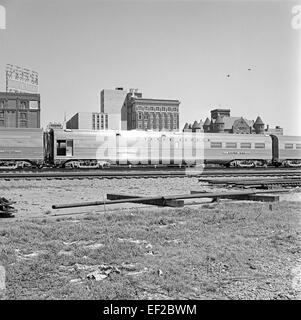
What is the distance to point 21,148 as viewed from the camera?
2405cm

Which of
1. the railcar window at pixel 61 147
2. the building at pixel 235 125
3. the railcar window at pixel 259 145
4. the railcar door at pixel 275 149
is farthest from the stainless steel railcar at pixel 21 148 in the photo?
the building at pixel 235 125

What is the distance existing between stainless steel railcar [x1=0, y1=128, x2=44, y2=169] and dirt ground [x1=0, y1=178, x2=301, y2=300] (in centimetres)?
1765

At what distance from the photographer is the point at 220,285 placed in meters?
3.47

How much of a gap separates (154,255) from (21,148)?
2153cm

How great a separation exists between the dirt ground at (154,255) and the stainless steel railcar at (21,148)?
1765 cm

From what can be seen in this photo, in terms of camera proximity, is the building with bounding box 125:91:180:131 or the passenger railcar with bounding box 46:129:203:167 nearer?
the passenger railcar with bounding box 46:129:203:167

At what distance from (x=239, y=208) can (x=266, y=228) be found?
2.06 meters

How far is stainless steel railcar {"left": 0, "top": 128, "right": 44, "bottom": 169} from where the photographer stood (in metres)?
23.8

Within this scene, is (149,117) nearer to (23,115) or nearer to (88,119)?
(88,119)

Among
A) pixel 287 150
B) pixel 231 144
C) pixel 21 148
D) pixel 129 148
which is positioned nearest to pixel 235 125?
pixel 287 150

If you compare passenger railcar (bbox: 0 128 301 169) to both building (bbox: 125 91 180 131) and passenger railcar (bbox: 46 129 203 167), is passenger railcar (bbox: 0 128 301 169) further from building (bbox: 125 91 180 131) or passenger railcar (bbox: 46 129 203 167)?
building (bbox: 125 91 180 131)

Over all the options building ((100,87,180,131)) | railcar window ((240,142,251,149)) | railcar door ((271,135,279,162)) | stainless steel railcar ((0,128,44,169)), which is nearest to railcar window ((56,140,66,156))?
stainless steel railcar ((0,128,44,169))

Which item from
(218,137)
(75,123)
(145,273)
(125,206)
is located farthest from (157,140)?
(145,273)

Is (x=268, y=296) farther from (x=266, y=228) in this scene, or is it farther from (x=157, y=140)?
(x=157, y=140)
